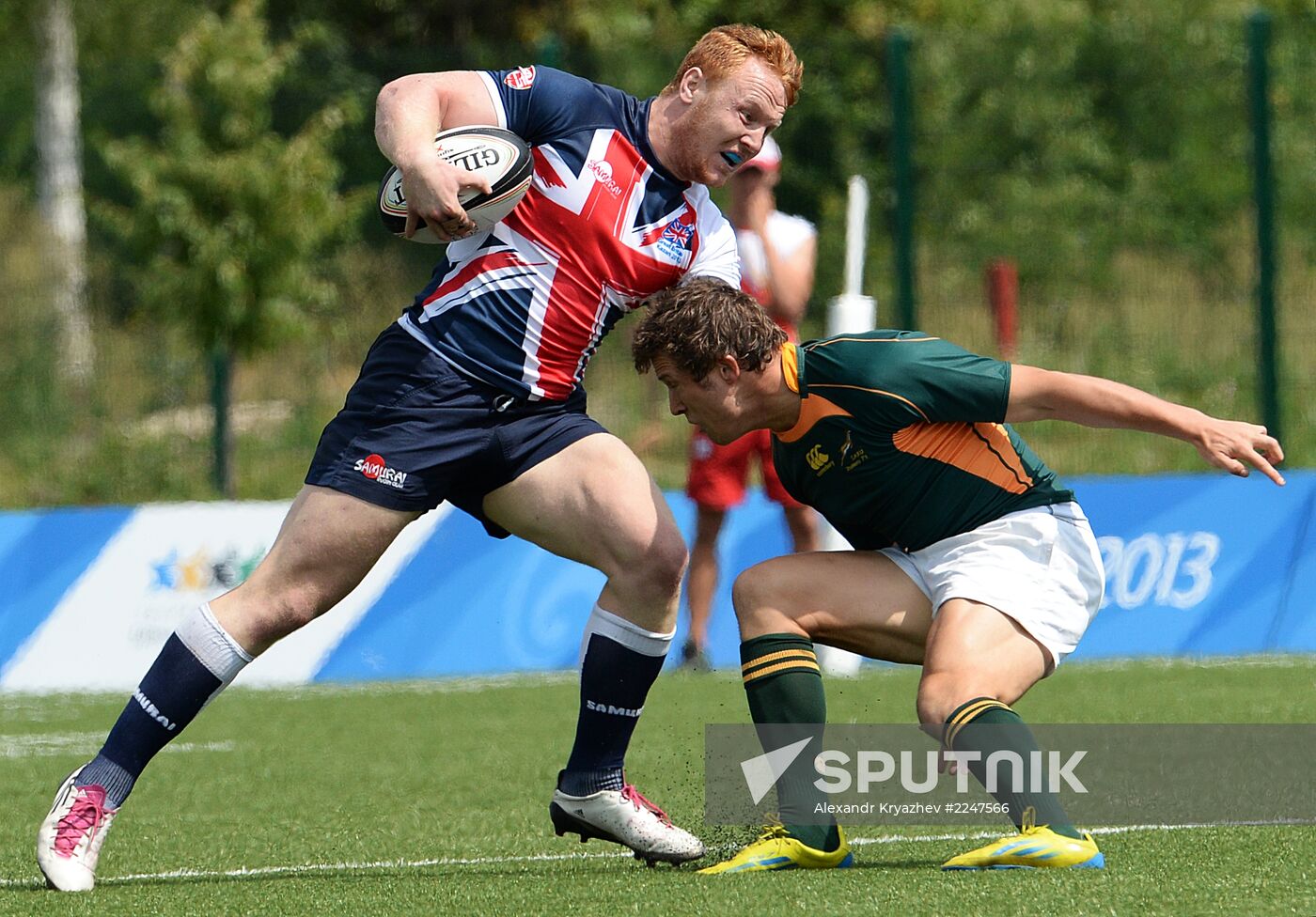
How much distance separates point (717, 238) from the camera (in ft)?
14.6

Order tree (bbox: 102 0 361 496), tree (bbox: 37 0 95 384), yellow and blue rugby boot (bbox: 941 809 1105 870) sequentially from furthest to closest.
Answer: tree (bbox: 37 0 95 384) → tree (bbox: 102 0 361 496) → yellow and blue rugby boot (bbox: 941 809 1105 870)

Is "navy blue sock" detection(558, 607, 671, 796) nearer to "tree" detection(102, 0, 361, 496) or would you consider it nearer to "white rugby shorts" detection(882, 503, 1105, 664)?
"white rugby shorts" detection(882, 503, 1105, 664)

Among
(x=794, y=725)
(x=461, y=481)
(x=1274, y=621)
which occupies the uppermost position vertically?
(x=461, y=481)

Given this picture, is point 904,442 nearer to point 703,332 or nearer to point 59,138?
point 703,332

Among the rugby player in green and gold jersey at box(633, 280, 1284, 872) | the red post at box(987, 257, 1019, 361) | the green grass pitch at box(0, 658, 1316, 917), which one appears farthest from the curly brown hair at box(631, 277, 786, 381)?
the red post at box(987, 257, 1019, 361)

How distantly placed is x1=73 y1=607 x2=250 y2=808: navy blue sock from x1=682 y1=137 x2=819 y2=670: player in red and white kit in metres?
4.03

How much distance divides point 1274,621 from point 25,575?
18.8 ft

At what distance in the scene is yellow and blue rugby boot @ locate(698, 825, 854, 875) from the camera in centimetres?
400

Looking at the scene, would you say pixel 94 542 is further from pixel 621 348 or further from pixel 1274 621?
pixel 1274 621

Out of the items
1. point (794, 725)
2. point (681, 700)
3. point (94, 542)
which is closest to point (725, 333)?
point (794, 725)

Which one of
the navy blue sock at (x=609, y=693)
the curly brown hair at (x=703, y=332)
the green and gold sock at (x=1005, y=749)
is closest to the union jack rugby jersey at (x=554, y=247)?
the curly brown hair at (x=703, y=332)

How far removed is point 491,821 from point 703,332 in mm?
1589

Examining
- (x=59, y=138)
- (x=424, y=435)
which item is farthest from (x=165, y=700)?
(x=59, y=138)

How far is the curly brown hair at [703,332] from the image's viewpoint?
Answer: 3.99 meters
